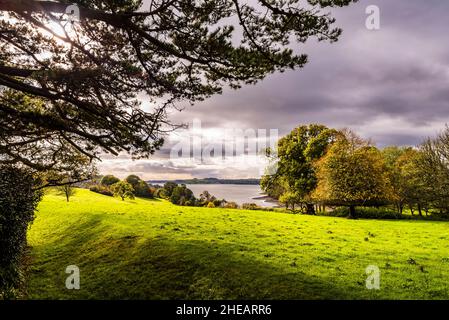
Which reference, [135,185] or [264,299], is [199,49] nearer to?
[264,299]

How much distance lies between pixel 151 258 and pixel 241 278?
500cm

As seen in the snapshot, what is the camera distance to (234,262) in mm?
12516

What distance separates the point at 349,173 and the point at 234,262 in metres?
26.7

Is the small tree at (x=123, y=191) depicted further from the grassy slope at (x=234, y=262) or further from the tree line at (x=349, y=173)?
the grassy slope at (x=234, y=262)

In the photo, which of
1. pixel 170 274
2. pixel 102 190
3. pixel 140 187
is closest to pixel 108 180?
pixel 140 187

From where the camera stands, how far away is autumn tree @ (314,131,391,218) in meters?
34.1

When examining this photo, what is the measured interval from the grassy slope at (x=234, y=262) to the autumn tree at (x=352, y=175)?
1255 cm

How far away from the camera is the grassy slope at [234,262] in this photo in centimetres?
1027

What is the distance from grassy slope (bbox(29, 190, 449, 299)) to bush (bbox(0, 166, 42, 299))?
142cm

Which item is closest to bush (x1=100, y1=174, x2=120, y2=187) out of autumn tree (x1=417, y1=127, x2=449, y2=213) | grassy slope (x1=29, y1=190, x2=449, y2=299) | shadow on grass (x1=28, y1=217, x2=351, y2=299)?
grassy slope (x1=29, y1=190, x2=449, y2=299)

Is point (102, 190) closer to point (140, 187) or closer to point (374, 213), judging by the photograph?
point (140, 187)

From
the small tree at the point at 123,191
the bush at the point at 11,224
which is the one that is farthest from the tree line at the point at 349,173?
the bush at the point at 11,224

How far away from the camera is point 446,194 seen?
1162 inches

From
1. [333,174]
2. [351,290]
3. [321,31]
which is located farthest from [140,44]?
[333,174]
